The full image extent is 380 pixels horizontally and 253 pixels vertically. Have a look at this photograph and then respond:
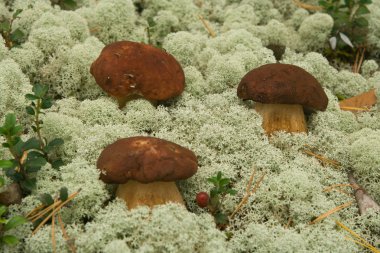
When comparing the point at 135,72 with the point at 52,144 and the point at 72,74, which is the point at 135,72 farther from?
the point at 52,144

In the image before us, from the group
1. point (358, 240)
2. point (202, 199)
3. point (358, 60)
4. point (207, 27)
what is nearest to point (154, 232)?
point (202, 199)

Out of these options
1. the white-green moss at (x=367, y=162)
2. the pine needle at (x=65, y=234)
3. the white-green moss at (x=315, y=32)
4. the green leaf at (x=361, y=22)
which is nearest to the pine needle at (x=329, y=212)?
the white-green moss at (x=367, y=162)

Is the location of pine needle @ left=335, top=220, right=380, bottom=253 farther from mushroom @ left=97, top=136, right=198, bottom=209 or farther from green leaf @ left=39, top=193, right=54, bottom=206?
green leaf @ left=39, top=193, right=54, bottom=206

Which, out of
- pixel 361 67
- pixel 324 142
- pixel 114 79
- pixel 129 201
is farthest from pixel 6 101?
pixel 361 67

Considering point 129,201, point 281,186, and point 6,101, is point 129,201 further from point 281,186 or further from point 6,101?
point 6,101

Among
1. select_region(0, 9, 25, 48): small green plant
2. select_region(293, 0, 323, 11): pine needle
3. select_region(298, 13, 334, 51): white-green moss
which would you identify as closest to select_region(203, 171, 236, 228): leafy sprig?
select_region(0, 9, 25, 48): small green plant

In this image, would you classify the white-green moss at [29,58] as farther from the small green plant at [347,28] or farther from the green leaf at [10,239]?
the small green plant at [347,28]
